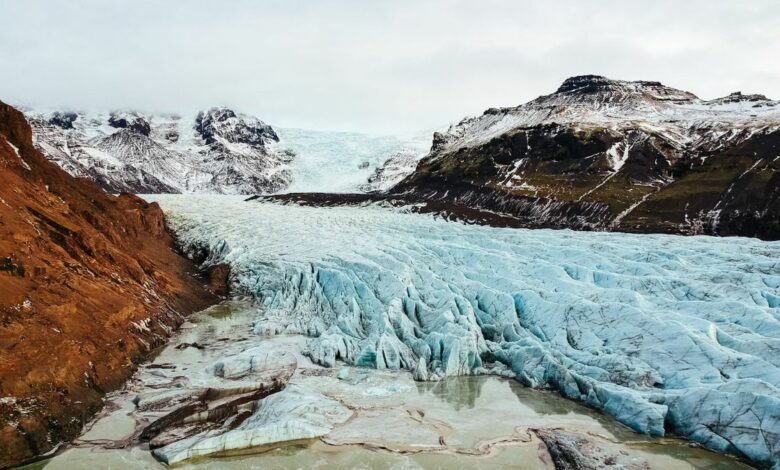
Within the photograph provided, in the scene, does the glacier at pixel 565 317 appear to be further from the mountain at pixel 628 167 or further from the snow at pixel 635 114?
the snow at pixel 635 114

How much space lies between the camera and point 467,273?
81.3 ft

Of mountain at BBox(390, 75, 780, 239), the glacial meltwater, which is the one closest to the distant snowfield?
mountain at BBox(390, 75, 780, 239)

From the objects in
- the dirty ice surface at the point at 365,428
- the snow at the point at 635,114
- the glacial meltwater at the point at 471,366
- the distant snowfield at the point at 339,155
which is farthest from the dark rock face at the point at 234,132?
the dirty ice surface at the point at 365,428

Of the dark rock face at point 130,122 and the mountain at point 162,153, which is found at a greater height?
the dark rock face at point 130,122

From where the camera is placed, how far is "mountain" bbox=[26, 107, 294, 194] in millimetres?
142625

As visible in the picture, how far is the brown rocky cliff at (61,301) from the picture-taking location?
11.8m

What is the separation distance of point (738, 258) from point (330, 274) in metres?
20.5

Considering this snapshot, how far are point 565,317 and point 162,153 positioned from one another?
176 m

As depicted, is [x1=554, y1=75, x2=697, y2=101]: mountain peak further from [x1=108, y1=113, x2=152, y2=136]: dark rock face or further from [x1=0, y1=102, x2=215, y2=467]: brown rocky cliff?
[x1=108, y1=113, x2=152, y2=136]: dark rock face

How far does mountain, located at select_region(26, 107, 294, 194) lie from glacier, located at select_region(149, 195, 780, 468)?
12628 centimetres

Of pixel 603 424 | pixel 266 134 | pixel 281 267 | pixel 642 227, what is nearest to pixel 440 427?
pixel 603 424

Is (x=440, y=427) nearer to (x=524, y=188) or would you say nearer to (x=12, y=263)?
(x=12, y=263)

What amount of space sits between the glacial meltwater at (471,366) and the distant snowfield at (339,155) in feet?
376

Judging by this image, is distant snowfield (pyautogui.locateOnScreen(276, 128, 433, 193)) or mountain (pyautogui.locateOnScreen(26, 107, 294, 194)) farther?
distant snowfield (pyautogui.locateOnScreen(276, 128, 433, 193))
